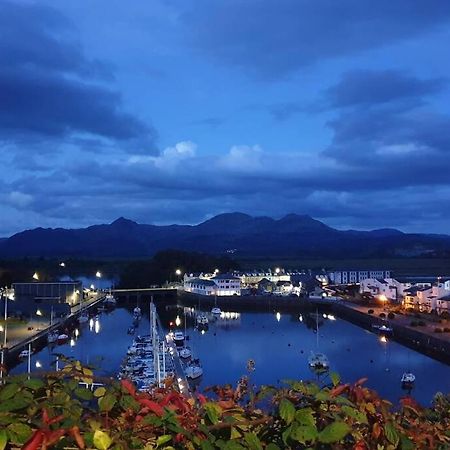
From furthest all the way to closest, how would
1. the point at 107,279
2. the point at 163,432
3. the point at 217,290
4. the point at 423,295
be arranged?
1. the point at 107,279
2. the point at 217,290
3. the point at 423,295
4. the point at 163,432

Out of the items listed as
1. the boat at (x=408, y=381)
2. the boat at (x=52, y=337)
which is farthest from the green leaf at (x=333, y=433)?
the boat at (x=52, y=337)

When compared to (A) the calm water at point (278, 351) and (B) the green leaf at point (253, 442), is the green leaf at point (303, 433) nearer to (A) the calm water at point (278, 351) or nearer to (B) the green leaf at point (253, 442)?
(B) the green leaf at point (253, 442)

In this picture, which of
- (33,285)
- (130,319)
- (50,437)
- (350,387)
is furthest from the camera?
(33,285)

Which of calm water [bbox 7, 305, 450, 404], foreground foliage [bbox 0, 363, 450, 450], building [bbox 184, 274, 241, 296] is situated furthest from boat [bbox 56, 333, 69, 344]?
foreground foliage [bbox 0, 363, 450, 450]

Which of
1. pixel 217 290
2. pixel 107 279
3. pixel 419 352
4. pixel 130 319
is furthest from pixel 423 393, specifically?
pixel 107 279

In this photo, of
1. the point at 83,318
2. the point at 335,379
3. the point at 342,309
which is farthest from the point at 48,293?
the point at 335,379

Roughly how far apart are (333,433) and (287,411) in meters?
0.07

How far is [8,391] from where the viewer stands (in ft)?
3.05

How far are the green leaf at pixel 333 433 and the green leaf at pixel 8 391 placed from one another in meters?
0.48

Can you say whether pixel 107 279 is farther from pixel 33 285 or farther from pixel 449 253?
pixel 449 253

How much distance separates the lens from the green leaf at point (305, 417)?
0.89 metres

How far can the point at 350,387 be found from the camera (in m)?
1.03

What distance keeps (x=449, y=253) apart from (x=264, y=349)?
64990 millimetres

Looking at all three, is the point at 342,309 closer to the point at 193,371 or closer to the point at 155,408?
the point at 193,371
